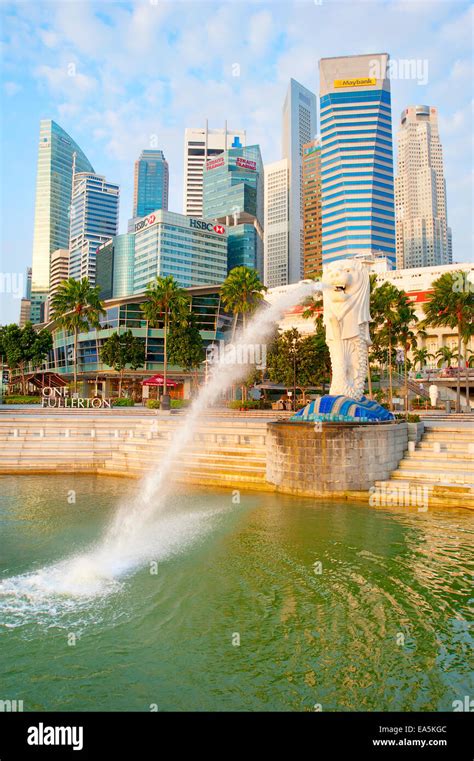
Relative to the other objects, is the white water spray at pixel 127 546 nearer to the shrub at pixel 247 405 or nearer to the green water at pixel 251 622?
the green water at pixel 251 622

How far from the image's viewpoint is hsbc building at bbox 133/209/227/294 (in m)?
152

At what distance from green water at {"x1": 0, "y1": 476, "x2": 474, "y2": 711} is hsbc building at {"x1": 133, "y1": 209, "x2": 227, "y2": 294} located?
5681 inches

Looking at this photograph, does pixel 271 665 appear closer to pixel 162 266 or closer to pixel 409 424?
pixel 409 424

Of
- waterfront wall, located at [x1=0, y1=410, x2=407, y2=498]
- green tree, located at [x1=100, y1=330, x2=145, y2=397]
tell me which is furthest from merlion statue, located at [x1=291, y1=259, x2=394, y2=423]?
green tree, located at [x1=100, y1=330, x2=145, y2=397]

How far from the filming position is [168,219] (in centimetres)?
15425

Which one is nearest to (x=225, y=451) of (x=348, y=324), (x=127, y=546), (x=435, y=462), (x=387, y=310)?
(x=348, y=324)

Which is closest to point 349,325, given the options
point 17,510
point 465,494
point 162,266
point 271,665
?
point 465,494

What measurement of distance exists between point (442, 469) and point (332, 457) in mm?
4247

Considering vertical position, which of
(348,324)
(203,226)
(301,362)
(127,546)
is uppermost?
(203,226)

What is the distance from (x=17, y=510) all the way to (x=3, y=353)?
68.5 m

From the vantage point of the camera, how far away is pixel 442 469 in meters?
17.7

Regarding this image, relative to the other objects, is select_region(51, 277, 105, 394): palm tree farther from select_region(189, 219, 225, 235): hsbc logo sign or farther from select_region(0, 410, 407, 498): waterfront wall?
select_region(189, 219, 225, 235): hsbc logo sign

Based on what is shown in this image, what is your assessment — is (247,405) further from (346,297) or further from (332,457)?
(332,457)

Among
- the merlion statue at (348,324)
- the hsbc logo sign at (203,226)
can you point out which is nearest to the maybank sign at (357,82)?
the hsbc logo sign at (203,226)
